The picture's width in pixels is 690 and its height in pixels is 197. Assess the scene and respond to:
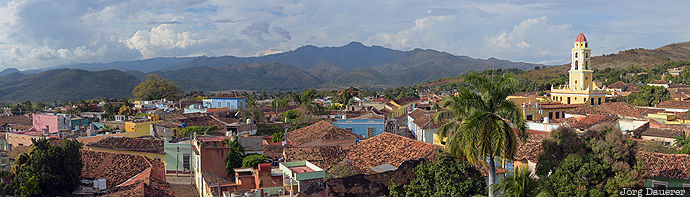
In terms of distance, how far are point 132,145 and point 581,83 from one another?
3106cm

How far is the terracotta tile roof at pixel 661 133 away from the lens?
20578 millimetres

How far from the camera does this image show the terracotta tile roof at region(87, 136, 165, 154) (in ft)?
78.2

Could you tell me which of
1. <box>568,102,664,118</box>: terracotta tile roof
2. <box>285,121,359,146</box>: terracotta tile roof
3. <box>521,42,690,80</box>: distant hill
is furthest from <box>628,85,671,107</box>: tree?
<box>521,42,690,80</box>: distant hill

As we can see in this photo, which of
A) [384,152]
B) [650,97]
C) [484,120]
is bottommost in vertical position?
[384,152]

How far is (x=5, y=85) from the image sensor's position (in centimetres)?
17850

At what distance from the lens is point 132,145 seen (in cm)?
2453

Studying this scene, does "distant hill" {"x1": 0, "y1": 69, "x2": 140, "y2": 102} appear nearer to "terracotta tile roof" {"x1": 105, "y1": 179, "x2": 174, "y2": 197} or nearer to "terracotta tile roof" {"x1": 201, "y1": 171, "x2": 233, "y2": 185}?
"terracotta tile roof" {"x1": 105, "y1": 179, "x2": 174, "y2": 197}

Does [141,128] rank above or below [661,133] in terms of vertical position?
below

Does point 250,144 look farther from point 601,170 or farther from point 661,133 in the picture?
point 661,133

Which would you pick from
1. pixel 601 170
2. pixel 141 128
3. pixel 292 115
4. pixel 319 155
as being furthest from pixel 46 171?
pixel 292 115

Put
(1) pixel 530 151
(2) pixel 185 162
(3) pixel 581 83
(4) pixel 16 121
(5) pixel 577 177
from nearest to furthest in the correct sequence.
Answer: (5) pixel 577 177 → (1) pixel 530 151 → (2) pixel 185 162 → (3) pixel 581 83 → (4) pixel 16 121

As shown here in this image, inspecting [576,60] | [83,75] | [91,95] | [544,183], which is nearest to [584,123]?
[544,183]

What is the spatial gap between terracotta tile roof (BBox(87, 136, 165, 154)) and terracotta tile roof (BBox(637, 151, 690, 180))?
19277mm

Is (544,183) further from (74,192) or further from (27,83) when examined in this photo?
(27,83)
